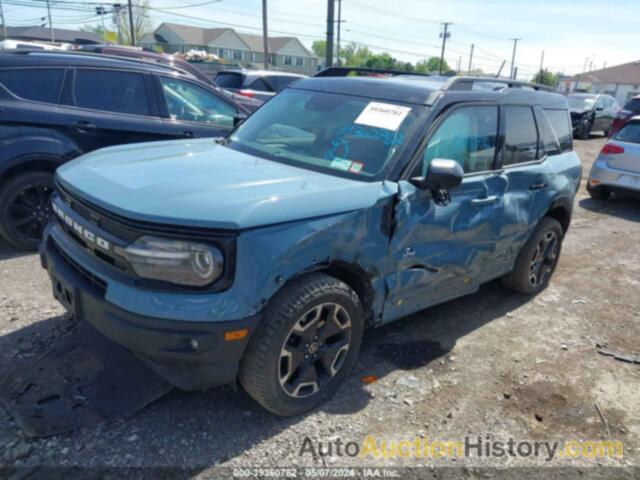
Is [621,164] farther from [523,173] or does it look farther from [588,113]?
[588,113]

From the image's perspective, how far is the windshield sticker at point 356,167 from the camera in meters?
3.10

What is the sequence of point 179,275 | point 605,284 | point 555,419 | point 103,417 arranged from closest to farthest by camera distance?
point 179,275 → point 103,417 → point 555,419 → point 605,284

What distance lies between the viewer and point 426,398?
322 cm

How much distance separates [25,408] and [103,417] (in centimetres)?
43

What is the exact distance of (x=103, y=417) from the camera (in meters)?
2.75

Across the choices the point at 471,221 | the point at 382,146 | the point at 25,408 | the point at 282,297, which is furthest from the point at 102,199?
the point at 471,221

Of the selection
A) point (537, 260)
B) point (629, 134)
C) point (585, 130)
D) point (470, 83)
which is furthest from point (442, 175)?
point (585, 130)

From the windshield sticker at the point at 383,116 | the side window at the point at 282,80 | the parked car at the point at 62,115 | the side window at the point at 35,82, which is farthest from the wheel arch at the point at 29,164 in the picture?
the side window at the point at 282,80

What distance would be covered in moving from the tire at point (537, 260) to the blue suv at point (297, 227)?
297mm

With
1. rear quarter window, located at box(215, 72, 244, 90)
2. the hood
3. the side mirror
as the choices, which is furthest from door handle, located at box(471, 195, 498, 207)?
rear quarter window, located at box(215, 72, 244, 90)

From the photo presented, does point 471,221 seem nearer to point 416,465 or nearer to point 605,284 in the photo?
point 416,465

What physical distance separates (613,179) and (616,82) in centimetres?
6936

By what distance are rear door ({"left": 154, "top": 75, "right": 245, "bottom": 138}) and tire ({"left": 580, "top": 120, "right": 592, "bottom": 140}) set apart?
15909 millimetres

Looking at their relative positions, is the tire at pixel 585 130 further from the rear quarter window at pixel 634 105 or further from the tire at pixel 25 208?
the tire at pixel 25 208
